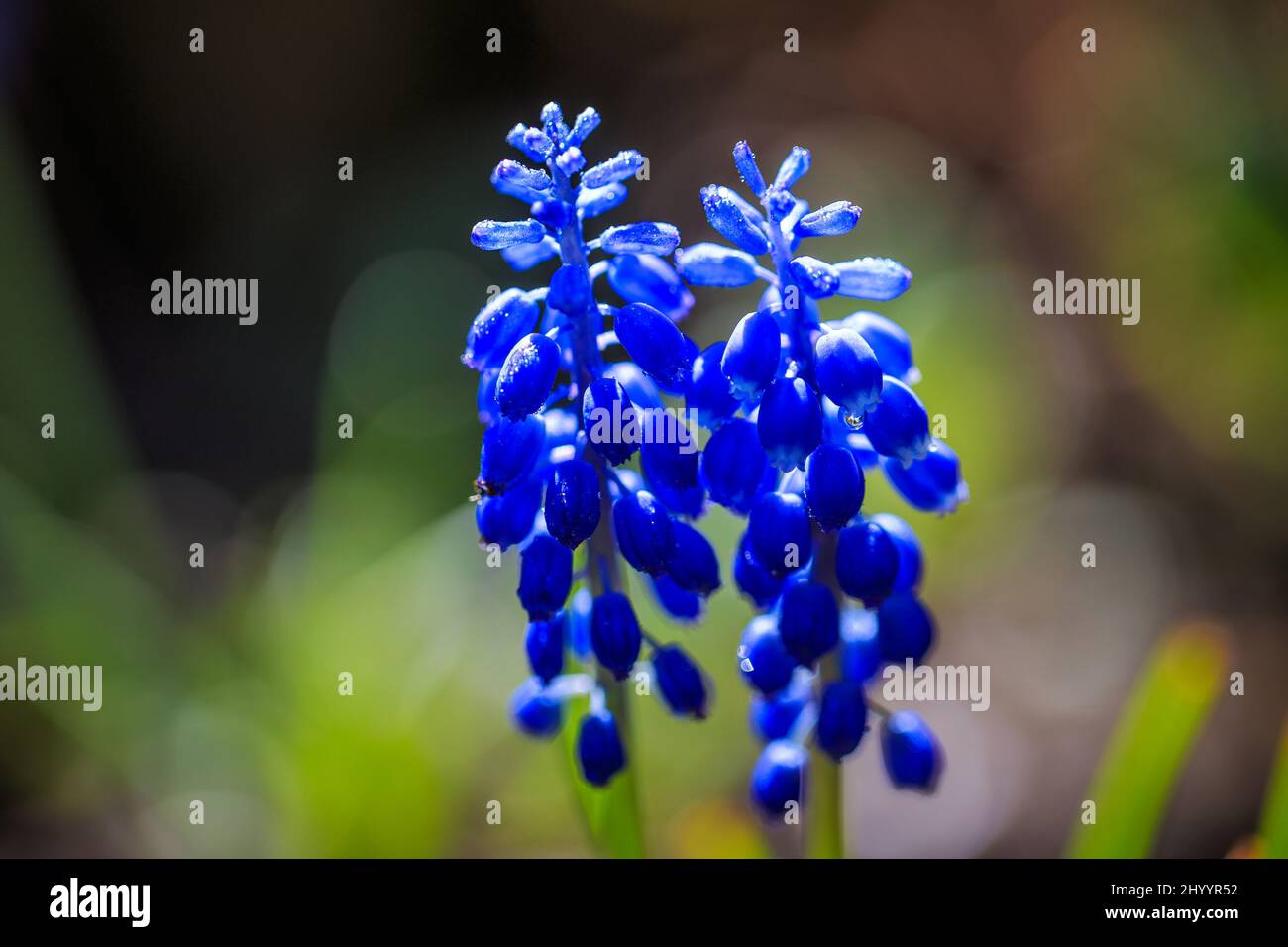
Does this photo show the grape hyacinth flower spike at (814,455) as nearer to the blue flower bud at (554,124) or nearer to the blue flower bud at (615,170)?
the blue flower bud at (615,170)

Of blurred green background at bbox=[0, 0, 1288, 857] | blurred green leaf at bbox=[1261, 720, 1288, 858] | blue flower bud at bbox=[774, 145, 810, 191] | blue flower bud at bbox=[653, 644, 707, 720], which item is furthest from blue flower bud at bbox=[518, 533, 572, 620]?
blurred green leaf at bbox=[1261, 720, 1288, 858]

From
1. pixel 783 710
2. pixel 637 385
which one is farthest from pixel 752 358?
pixel 783 710

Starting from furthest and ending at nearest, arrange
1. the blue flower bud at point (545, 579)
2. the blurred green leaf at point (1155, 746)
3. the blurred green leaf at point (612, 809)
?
the blurred green leaf at point (1155, 746)
the blurred green leaf at point (612, 809)
the blue flower bud at point (545, 579)

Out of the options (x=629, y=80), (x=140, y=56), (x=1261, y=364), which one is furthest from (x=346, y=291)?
(x=1261, y=364)

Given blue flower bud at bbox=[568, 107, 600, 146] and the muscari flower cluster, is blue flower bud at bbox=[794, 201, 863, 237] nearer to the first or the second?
the muscari flower cluster

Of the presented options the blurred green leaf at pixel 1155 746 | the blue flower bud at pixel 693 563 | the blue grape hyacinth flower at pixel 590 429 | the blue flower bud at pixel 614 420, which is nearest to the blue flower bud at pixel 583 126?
the blue grape hyacinth flower at pixel 590 429

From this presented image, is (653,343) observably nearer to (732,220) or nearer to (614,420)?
(614,420)
